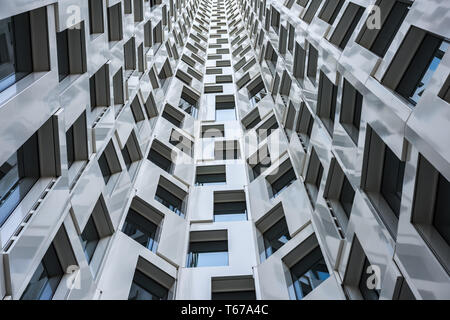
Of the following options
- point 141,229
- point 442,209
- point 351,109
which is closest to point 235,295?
point 141,229

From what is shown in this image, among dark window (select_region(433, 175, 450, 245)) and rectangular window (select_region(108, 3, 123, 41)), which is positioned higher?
dark window (select_region(433, 175, 450, 245))

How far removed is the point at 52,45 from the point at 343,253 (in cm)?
839

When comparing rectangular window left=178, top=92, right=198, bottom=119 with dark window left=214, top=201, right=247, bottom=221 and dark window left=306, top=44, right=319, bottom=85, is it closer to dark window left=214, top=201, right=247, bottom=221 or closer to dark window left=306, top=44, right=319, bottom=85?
dark window left=214, top=201, right=247, bottom=221

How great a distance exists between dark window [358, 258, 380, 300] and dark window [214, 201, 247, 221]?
8.79 m

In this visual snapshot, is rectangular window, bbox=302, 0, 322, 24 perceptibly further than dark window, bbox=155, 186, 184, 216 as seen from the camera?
No

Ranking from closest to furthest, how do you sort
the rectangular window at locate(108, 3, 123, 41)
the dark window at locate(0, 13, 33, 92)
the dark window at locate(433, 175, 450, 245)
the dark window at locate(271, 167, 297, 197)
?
the dark window at locate(433, 175, 450, 245)
the dark window at locate(0, 13, 33, 92)
the rectangular window at locate(108, 3, 123, 41)
the dark window at locate(271, 167, 297, 197)

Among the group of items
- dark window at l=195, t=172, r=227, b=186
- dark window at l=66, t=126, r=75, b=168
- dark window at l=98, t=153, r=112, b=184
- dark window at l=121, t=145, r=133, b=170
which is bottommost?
dark window at l=195, t=172, r=227, b=186

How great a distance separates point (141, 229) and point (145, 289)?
8.18ft

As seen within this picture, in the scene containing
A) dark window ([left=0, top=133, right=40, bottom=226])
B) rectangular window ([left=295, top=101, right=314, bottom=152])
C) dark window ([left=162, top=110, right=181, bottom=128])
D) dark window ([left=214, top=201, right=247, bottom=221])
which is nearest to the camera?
dark window ([left=0, top=133, right=40, bottom=226])

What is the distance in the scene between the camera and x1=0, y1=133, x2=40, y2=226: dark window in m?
7.81

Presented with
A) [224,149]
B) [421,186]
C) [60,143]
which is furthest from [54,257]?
[224,149]

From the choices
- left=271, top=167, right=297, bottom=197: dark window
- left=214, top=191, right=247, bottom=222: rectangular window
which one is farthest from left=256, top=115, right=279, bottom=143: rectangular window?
left=271, top=167, right=297, bottom=197: dark window

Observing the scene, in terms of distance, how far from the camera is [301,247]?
13914 mm

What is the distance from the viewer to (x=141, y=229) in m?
15.6
